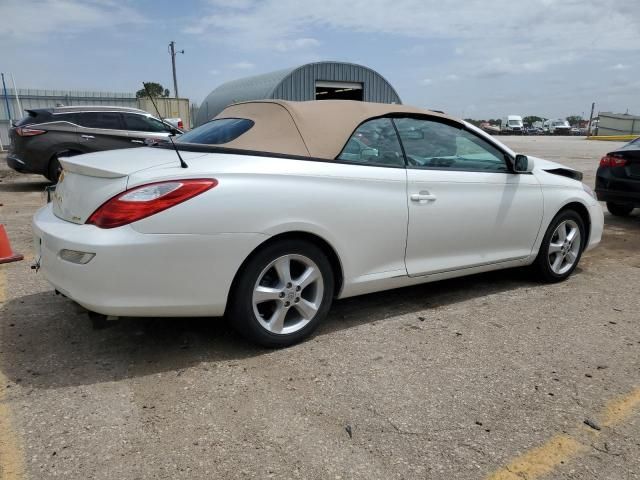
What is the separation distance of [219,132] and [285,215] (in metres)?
1.02

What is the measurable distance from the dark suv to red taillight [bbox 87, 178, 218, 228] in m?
7.30

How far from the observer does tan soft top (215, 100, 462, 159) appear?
343 centimetres

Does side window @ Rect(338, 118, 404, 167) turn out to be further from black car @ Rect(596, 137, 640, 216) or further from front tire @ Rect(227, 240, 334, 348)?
black car @ Rect(596, 137, 640, 216)


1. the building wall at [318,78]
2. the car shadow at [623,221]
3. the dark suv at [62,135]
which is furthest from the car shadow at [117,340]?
the building wall at [318,78]

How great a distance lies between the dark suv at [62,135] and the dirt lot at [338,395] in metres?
6.80

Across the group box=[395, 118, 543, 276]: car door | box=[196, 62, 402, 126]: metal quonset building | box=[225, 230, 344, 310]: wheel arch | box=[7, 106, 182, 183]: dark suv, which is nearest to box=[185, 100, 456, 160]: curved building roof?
box=[395, 118, 543, 276]: car door

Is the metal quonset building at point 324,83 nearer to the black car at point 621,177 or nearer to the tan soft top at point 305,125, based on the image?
the black car at point 621,177

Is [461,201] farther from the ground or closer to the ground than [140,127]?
closer to the ground

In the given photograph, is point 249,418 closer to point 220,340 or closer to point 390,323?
point 220,340

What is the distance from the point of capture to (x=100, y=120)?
10727 mm

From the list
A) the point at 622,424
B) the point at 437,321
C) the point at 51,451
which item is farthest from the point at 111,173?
the point at 622,424

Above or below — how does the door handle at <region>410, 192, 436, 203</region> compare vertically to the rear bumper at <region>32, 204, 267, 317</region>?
above

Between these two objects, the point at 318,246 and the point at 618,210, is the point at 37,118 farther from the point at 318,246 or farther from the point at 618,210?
the point at 618,210

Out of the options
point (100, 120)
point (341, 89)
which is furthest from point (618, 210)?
point (341, 89)
